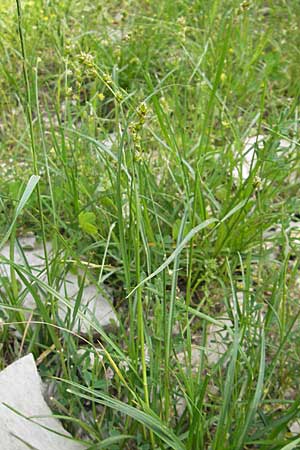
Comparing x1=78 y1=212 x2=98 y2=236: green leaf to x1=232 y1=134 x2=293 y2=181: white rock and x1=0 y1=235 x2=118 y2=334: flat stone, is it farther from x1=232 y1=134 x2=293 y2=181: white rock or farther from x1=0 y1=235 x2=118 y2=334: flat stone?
x1=232 y1=134 x2=293 y2=181: white rock

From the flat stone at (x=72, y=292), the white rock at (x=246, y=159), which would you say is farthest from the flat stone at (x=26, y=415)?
the white rock at (x=246, y=159)

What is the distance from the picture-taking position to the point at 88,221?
178 cm

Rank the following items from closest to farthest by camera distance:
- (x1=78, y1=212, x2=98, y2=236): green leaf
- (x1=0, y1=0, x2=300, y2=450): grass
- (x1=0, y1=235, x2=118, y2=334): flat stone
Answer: (x1=0, y1=0, x2=300, y2=450): grass < (x1=0, y1=235, x2=118, y2=334): flat stone < (x1=78, y1=212, x2=98, y2=236): green leaf

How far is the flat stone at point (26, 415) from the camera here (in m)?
1.32

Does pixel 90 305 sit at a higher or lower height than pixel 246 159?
lower

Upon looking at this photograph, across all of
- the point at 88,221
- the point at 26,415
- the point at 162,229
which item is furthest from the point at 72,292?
the point at 26,415

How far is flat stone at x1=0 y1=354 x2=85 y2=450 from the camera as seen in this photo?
4.33ft

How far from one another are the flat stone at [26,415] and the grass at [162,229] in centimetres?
5

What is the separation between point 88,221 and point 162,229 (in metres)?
0.24

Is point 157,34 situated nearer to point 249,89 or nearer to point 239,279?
point 249,89

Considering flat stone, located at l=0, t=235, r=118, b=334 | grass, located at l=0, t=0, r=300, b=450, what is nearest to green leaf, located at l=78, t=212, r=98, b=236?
grass, located at l=0, t=0, r=300, b=450

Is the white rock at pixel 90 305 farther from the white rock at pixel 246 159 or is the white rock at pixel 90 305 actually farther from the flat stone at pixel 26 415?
the white rock at pixel 246 159

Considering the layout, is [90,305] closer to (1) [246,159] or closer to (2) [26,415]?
(2) [26,415]

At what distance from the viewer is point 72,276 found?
1.83 metres
